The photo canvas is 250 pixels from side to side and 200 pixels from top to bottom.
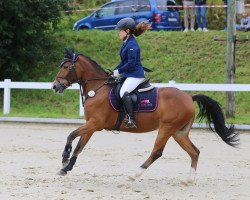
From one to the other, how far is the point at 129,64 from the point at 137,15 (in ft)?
60.2

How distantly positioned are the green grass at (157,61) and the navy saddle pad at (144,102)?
10913 millimetres

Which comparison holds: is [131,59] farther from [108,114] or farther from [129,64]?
[108,114]

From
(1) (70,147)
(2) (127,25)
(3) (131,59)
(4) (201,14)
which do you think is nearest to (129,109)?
(3) (131,59)

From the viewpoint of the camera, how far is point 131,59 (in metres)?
11.0

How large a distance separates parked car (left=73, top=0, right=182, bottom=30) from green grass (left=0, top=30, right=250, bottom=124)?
0.83 m

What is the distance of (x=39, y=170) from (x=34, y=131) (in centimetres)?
705

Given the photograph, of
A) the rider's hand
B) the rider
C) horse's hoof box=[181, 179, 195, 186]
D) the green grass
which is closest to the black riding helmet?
the rider

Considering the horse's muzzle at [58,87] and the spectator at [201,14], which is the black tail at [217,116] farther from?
the spectator at [201,14]

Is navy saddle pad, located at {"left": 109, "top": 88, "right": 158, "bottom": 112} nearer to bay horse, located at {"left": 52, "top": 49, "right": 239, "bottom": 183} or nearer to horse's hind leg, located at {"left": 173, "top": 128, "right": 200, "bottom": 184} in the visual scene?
bay horse, located at {"left": 52, "top": 49, "right": 239, "bottom": 183}

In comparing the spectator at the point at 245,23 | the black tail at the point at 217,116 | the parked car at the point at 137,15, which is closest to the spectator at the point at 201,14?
the parked car at the point at 137,15

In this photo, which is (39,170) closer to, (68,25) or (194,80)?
(194,80)

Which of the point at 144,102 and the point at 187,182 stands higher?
the point at 144,102

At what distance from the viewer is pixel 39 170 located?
1181cm

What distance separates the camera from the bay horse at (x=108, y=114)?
427 inches
